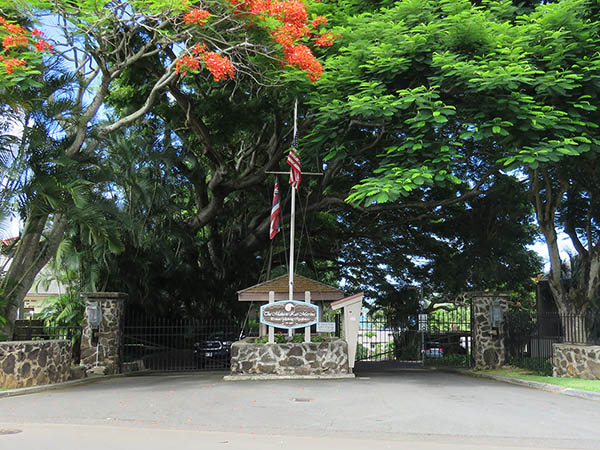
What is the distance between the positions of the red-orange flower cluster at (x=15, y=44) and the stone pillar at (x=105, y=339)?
7.39 m

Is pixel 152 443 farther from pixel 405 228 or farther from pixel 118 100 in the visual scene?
pixel 405 228

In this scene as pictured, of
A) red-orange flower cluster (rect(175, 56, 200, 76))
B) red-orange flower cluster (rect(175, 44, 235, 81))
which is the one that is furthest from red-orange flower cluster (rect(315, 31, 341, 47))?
red-orange flower cluster (rect(175, 56, 200, 76))

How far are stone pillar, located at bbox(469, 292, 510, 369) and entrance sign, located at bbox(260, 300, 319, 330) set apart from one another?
18.6 ft

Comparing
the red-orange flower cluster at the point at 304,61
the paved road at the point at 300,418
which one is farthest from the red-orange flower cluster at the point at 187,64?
the paved road at the point at 300,418

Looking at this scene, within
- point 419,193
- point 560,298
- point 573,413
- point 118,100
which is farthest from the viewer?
point 419,193

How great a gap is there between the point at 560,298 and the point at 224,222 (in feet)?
44.9

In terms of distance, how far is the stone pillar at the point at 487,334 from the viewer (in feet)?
58.0

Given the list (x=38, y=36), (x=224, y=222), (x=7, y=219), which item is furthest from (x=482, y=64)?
(x=224, y=222)

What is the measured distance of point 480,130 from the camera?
1306cm

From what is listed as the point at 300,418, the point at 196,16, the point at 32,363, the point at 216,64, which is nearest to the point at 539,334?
the point at 300,418

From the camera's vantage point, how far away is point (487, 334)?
17.8 metres

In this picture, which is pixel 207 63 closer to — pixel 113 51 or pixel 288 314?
pixel 113 51

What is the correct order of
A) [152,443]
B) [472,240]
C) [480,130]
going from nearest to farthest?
[152,443]
[480,130]
[472,240]

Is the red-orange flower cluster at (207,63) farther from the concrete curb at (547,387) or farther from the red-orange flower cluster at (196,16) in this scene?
the concrete curb at (547,387)
